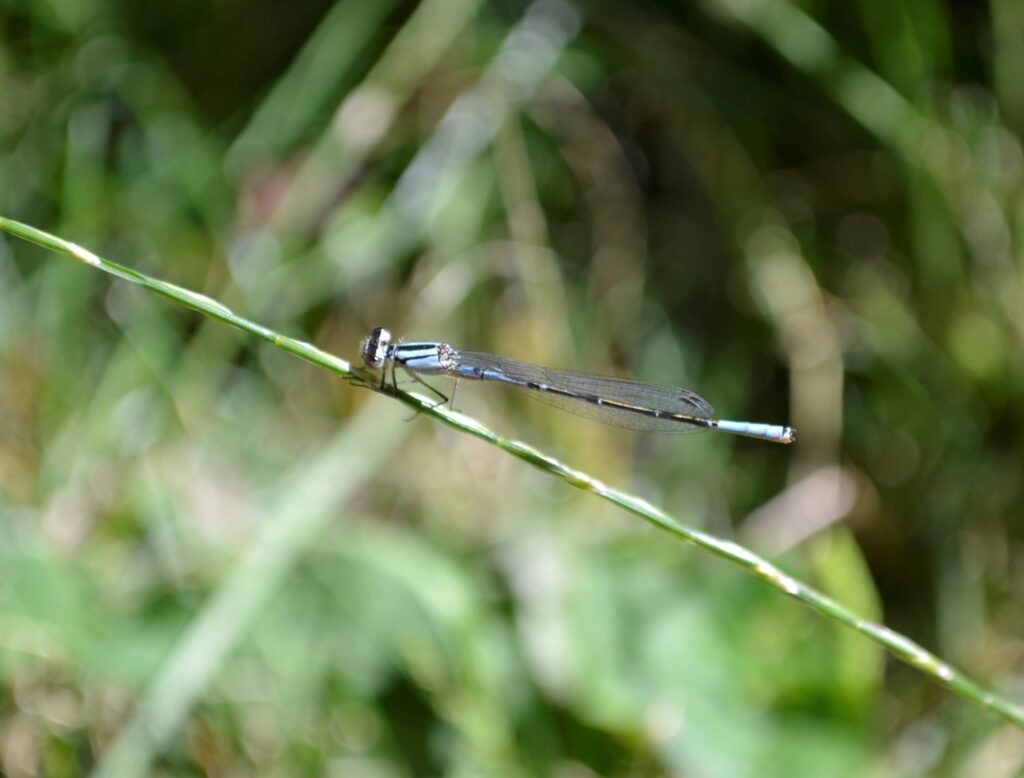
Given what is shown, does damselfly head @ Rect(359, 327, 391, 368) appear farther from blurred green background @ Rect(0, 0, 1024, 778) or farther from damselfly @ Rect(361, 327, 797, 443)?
blurred green background @ Rect(0, 0, 1024, 778)

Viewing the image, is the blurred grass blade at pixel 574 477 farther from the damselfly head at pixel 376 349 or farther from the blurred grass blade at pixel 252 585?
the blurred grass blade at pixel 252 585

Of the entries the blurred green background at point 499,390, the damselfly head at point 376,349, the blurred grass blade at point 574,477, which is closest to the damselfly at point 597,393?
the damselfly head at point 376,349

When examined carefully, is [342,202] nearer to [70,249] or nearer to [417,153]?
[417,153]

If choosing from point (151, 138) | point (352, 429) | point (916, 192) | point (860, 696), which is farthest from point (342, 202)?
point (860, 696)

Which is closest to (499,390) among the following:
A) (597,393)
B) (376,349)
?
(597,393)

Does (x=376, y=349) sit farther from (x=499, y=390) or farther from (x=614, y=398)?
(x=499, y=390)

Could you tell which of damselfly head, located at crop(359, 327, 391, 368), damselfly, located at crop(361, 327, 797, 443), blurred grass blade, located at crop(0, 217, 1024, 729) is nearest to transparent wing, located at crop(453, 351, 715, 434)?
damselfly, located at crop(361, 327, 797, 443)

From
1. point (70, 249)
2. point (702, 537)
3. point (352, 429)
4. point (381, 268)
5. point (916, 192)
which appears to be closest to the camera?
point (70, 249)
